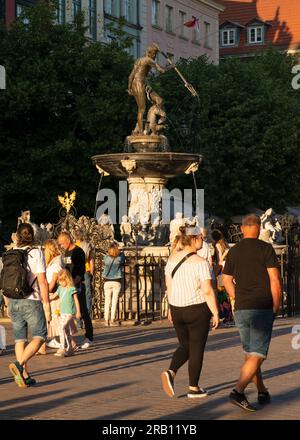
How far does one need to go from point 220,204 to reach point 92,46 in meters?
A: 9.65

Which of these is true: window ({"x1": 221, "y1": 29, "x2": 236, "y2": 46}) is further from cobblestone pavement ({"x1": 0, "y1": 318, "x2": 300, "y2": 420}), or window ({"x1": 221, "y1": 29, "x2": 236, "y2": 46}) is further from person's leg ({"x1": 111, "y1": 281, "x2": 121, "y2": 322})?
cobblestone pavement ({"x1": 0, "y1": 318, "x2": 300, "y2": 420})

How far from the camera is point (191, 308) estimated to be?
11445 mm

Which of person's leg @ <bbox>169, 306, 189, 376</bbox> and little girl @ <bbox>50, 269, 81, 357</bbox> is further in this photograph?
little girl @ <bbox>50, 269, 81, 357</bbox>

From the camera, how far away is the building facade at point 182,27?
2781 inches

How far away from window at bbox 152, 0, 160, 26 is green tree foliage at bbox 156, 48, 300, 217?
2030 cm

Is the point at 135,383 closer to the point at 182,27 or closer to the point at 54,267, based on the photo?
the point at 54,267

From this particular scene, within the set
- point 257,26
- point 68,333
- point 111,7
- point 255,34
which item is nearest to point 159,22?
point 111,7

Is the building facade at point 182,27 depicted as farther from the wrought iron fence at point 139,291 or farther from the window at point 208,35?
the wrought iron fence at point 139,291

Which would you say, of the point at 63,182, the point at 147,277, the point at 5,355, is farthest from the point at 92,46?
the point at 5,355

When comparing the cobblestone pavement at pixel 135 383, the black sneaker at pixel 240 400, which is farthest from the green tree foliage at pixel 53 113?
the black sneaker at pixel 240 400

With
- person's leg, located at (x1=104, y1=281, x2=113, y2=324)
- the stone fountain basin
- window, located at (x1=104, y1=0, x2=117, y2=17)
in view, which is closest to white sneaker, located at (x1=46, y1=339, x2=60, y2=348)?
person's leg, located at (x1=104, y1=281, x2=113, y2=324)

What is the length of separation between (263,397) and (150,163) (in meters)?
15.2

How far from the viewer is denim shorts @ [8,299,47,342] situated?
40.5ft

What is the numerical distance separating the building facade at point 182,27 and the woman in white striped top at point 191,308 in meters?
56.2
